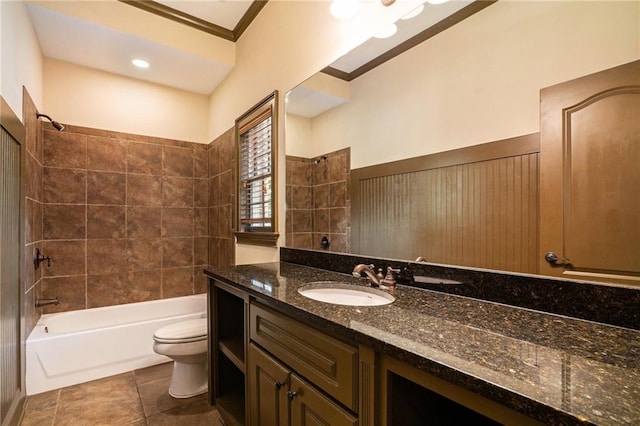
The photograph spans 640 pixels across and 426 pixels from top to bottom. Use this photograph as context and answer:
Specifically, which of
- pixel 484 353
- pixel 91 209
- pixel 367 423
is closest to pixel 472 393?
pixel 484 353

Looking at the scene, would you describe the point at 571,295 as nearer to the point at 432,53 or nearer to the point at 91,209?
the point at 432,53

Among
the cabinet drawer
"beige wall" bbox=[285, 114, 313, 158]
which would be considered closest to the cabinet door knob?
the cabinet drawer

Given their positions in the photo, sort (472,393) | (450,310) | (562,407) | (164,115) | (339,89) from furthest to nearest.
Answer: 1. (164,115)
2. (339,89)
3. (450,310)
4. (472,393)
5. (562,407)

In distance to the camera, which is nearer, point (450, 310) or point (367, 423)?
point (367, 423)

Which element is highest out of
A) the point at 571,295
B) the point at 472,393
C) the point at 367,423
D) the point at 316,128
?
the point at 316,128

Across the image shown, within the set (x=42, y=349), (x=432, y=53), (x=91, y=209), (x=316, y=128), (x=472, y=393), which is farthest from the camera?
(x=91, y=209)

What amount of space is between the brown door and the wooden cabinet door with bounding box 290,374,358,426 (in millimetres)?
739

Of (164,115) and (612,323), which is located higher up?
(164,115)

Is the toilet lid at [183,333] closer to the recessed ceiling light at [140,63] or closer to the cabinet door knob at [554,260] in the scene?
the cabinet door knob at [554,260]

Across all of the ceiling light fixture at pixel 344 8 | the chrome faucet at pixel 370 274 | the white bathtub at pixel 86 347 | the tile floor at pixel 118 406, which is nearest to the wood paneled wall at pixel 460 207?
the chrome faucet at pixel 370 274

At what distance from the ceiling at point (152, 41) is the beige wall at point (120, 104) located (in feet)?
0.32

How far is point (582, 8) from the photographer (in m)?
0.85

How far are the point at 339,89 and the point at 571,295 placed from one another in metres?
1.42

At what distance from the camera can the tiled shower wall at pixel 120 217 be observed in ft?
8.89
